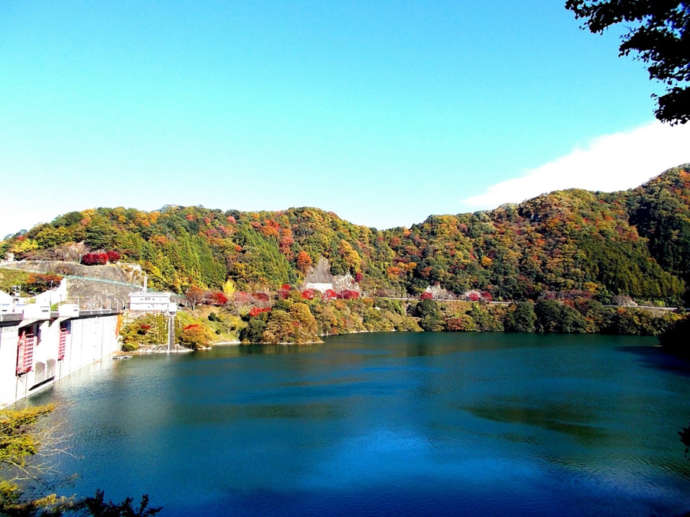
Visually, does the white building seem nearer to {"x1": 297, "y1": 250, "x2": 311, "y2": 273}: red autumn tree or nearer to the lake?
{"x1": 297, "y1": 250, "x2": 311, "y2": 273}: red autumn tree

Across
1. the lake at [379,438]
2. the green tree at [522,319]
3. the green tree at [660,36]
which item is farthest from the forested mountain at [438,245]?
the green tree at [660,36]

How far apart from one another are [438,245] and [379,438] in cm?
7735

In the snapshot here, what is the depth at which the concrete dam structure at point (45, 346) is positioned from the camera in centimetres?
2183

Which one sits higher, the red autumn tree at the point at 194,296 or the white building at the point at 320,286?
the white building at the point at 320,286

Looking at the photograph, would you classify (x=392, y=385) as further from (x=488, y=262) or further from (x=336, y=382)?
(x=488, y=262)

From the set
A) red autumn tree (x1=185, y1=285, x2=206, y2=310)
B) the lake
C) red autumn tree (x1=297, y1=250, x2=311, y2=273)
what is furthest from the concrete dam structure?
red autumn tree (x1=297, y1=250, x2=311, y2=273)

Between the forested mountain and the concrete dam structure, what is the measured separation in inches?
828

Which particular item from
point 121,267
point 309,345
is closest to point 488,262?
point 309,345

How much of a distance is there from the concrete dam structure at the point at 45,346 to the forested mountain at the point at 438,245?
2102 cm

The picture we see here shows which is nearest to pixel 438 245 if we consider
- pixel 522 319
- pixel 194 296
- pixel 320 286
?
pixel 320 286

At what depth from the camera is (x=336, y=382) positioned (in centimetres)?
3061

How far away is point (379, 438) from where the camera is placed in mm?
19406

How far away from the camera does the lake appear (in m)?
14.1

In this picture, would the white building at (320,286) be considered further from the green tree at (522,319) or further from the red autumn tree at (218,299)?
the green tree at (522,319)
